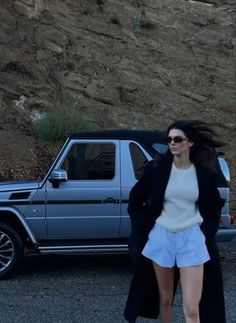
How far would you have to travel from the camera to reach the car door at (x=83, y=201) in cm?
789

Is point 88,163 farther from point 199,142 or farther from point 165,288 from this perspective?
point 165,288

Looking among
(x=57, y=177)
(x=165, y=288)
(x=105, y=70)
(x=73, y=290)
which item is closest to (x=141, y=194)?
(x=165, y=288)

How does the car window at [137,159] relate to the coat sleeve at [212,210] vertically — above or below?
above

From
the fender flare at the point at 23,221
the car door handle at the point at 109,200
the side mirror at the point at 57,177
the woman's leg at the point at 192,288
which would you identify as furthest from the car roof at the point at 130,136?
the woman's leg at the point at 192,288

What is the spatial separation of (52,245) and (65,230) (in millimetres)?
249

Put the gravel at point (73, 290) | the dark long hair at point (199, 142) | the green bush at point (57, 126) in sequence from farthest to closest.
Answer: the green bush at point (57, 126) < the gravel at point (73, 290) < the dark long hair at point (199, 142)

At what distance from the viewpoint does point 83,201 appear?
7.91 meters

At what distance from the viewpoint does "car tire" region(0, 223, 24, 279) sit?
7.77m

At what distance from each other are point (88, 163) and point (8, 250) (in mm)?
1474

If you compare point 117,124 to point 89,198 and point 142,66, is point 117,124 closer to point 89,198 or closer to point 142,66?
point 142,66

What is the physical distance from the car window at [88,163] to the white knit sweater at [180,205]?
3.47m

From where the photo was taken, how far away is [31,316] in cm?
625

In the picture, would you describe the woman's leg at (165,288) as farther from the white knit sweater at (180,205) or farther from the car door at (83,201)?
the car door at (83,201)

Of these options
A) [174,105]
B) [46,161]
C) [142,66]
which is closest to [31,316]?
[46,161]
